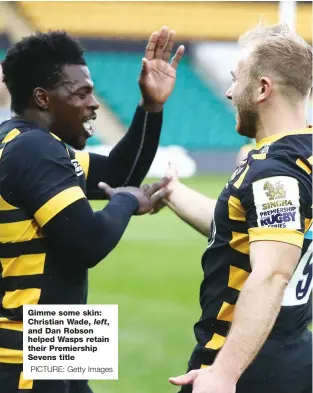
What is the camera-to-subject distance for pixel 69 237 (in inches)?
75.0

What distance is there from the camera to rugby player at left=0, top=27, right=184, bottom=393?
1905 mm

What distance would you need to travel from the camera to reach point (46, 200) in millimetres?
1891

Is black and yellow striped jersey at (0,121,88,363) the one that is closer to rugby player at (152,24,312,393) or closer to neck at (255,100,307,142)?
rugby player at (152,24,312,393)

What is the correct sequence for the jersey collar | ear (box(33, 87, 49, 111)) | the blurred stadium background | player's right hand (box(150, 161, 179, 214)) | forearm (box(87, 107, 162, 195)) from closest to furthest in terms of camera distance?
the jersey collar, ear (box(33, 87, 49, 111)), player's right hand (box(150, 161, 179, 214)), forearm (box(87, 107, 162, 195)), the blurred stadium background

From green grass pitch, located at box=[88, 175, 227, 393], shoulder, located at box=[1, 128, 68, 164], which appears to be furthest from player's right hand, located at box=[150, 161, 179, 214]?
green grass pitch, located at box=[88, 175, 227, 393]

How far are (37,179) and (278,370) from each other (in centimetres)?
75

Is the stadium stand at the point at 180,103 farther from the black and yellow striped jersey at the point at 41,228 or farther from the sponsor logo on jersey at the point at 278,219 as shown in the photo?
the sponsor logo on jersey at the point at 278,219

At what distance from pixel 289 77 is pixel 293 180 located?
0.97 ft

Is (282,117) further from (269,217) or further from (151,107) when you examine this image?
(151,107)

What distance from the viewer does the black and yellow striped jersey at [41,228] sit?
1.90 meters

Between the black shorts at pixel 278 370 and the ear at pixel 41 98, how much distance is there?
86 cm

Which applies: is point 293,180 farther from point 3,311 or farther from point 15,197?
point 3,311

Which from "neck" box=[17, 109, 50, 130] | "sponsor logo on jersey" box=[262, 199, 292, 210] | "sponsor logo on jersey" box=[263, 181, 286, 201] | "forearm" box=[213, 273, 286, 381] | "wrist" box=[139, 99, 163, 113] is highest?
"wrist" box=[139, 99, 163, 113]

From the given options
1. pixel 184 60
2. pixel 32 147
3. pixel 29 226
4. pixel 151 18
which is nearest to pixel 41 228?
pixel 29 226
